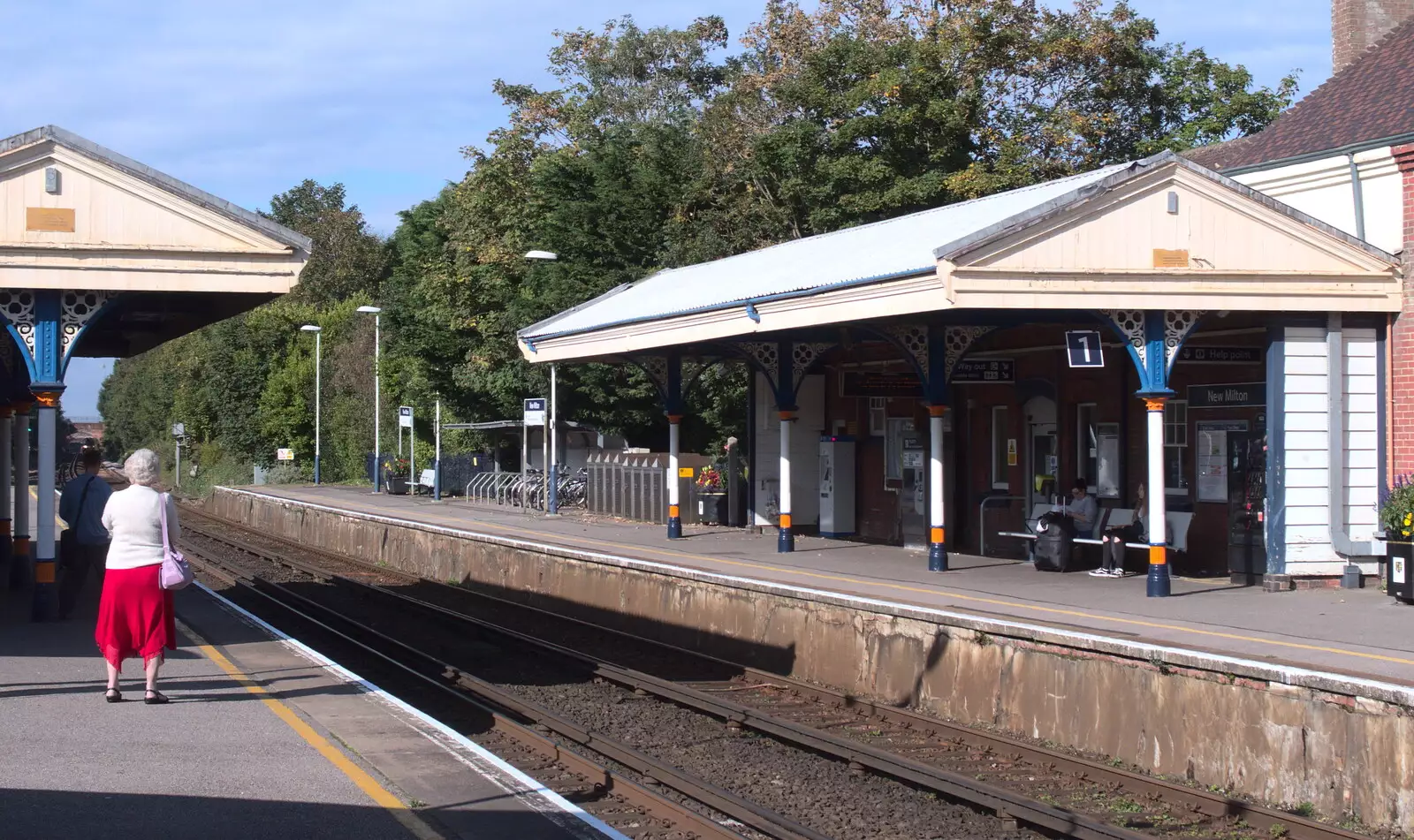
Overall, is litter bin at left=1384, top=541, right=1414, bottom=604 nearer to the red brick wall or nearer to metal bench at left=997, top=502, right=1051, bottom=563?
the red brick wall

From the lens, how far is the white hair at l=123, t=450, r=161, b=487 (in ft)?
27.8

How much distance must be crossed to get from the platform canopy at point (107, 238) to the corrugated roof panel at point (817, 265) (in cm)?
657

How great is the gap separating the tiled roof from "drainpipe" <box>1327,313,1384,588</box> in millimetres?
2283

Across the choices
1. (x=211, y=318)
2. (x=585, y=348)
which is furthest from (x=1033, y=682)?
Result: (x=585, y=348)

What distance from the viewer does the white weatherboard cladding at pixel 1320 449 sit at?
1496 cm

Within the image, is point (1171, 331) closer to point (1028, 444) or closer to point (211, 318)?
point (1028, 444)

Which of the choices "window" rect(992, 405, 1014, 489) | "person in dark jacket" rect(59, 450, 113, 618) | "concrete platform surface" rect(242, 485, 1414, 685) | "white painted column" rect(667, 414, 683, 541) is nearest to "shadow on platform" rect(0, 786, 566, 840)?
"concrete platform surface" rect(242, 485, 1414, 685)

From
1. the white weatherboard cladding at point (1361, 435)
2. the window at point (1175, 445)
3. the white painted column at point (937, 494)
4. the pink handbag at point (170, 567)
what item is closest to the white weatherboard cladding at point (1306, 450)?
the white weatherboard cladding at point (1361, 435)

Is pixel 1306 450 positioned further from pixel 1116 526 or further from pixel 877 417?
pixel 877 417

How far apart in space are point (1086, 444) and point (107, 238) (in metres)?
12.2

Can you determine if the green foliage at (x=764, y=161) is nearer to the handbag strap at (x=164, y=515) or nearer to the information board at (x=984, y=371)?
the information board at (x=984, y=371)

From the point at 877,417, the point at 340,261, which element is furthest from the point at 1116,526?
the point at 340,261

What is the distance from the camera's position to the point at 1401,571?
44.0 feet

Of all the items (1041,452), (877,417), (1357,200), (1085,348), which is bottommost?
(1041,452)
